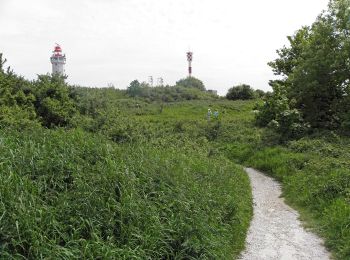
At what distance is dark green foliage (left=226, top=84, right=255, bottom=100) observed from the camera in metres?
54.1

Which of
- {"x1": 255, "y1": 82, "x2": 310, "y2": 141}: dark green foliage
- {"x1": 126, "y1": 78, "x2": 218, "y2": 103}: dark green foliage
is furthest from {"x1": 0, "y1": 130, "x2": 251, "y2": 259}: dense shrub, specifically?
{"x1": 126, "y1": 78, "x2": 218, "y2": 103}: dark green foliage

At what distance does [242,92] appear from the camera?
179 ft

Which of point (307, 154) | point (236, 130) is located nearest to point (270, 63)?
point (236, 130)

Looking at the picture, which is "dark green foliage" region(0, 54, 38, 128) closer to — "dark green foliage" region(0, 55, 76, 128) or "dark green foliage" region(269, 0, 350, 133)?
"dark green foliage" region(0, 55, 76, 128)

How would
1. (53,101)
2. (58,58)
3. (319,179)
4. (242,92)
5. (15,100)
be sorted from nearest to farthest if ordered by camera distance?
(319,179)
(15,100)
(53,101)
(242,92)
(58,58)

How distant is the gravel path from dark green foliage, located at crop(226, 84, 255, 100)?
42172mm

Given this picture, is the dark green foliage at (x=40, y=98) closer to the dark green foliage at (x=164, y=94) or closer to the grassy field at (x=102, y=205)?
the grassy field at (x=102, y=205)

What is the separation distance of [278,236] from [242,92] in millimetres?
46658

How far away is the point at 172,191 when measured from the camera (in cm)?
768

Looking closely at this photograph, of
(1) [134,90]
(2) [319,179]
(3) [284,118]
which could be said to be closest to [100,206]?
(2) [319,179]

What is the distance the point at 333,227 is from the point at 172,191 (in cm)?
395

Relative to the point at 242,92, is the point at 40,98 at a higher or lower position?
lower

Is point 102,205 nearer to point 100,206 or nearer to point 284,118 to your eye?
point 100,206

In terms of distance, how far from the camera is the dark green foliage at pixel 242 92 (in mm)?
54125
